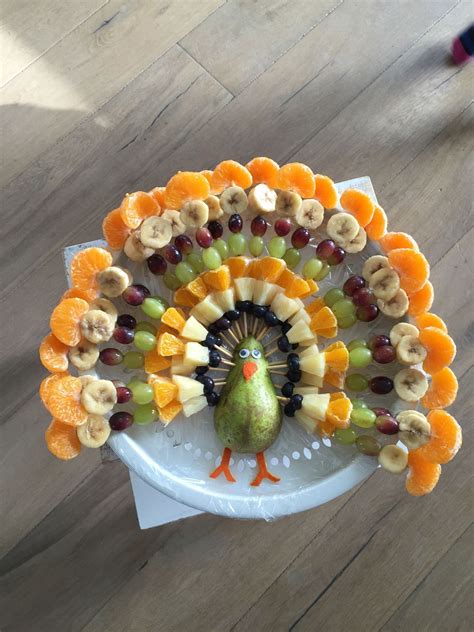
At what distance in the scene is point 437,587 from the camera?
1.36 m

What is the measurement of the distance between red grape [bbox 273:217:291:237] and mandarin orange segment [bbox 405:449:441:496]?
480mm

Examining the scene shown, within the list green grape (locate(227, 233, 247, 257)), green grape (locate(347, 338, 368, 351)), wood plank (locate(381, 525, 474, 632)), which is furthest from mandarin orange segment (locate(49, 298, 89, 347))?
wood plank (locate(381, 525, 474, 632))

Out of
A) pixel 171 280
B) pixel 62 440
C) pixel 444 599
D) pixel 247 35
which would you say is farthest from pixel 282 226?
pixel 444 599

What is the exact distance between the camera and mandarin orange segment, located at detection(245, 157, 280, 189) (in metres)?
1.04

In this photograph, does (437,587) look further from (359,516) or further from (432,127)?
(432,127)

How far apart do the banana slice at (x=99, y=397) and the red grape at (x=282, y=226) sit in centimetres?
44

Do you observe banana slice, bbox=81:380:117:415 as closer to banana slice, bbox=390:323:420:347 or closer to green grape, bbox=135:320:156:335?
green grape, bbox=135:320:156:335

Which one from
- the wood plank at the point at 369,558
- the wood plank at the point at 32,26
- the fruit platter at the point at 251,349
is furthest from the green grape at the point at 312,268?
the wood plank at the point at 32,26

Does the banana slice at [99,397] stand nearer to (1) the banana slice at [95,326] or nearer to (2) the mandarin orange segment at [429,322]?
(1) the banana slice at [95,326]

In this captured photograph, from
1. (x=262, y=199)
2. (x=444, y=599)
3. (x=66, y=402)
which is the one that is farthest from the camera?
(x=444, y=599)

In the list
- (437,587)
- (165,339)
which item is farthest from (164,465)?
(437,587)

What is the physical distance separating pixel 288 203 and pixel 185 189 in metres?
0.20

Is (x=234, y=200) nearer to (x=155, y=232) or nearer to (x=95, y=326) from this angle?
(x=155, y=232)

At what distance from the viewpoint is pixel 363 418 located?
96cm
